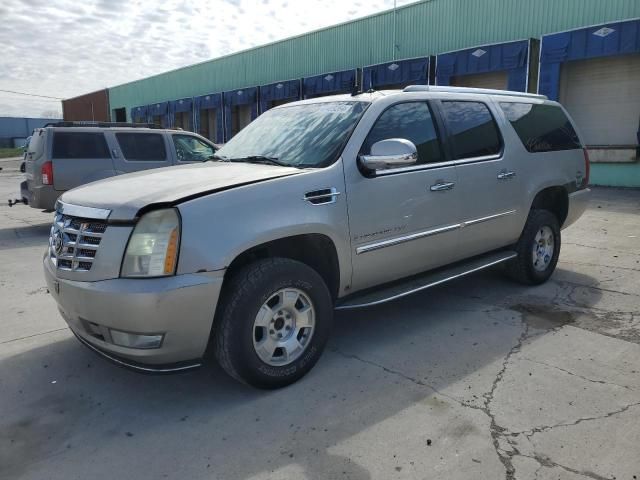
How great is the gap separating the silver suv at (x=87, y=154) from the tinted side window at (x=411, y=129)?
19.8 feet

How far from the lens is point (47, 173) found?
30.4ft

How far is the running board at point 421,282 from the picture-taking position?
151 inches

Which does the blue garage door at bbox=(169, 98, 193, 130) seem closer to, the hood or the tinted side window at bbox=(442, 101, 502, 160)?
the tinted side window at bbox=(442, 101, 502, 160)

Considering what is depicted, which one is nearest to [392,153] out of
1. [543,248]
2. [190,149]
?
[543,248]

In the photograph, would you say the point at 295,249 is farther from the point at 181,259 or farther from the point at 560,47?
the point at 560,47

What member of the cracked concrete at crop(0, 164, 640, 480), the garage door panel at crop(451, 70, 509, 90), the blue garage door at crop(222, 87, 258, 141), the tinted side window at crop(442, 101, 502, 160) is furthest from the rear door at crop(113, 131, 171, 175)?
the blue garage door at crop(222, 87, 258, 141)

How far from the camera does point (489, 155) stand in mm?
4836

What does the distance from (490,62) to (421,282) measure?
584 inches

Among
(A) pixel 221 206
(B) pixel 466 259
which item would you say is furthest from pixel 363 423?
(B) pixel 466 259

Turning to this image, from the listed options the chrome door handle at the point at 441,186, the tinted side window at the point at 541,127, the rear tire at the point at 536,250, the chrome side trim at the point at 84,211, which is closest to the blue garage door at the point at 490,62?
the tinted side window at the point at 541,127

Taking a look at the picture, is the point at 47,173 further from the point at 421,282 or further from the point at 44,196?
the point at 421,282

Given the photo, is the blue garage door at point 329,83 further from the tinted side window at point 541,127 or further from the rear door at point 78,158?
the tinted side window at point 541,127

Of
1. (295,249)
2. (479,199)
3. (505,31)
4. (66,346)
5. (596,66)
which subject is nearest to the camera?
(295,249)

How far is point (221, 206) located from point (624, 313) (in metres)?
3.88
